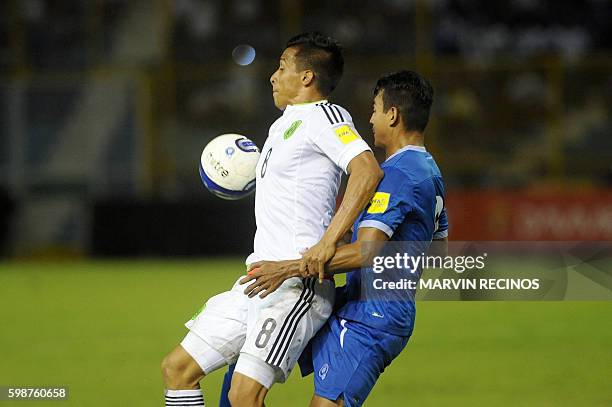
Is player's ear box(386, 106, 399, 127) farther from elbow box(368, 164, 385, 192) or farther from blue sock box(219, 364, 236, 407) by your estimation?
blue sock box(219, 364, 236, 407)

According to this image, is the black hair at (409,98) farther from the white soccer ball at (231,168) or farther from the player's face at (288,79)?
the white soccer ball at (231,168)

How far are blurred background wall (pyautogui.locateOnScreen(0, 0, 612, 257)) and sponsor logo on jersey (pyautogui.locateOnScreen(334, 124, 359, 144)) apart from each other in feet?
46.5

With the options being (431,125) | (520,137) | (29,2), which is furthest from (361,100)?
(29,2)

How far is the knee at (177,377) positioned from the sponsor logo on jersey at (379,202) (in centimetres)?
113

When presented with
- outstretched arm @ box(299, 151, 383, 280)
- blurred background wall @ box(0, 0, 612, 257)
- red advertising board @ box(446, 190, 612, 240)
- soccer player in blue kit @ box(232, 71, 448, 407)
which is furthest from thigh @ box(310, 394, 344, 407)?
blurred background wall @ box(0, 0, 612, 257)

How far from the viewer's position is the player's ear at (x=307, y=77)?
499cm

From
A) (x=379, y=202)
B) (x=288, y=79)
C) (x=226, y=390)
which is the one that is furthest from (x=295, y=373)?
(x=379, y=202)

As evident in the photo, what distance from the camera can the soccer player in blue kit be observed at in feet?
15.1

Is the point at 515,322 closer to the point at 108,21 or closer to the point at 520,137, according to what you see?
the point at 520,137

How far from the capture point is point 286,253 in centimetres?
475

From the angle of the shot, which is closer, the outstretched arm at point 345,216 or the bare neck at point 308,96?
the outstretched arm at point 345,216

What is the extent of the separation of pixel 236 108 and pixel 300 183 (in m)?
16.0

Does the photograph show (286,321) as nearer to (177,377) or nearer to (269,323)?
(269,323)

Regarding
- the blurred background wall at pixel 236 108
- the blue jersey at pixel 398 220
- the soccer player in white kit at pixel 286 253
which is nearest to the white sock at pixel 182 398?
the soccer player in white kit at pixel 286 253
